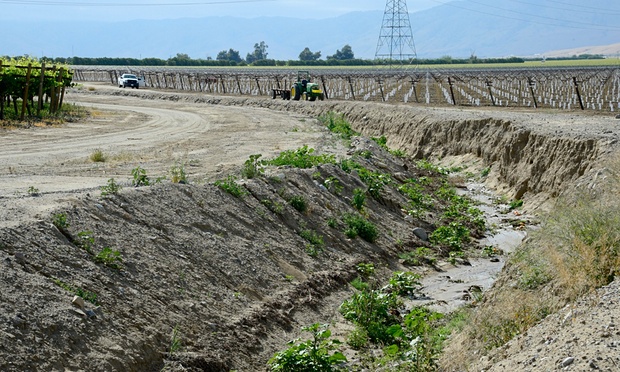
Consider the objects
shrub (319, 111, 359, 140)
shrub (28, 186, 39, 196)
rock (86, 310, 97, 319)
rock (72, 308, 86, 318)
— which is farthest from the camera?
shrub (319, 111, 359, 140)

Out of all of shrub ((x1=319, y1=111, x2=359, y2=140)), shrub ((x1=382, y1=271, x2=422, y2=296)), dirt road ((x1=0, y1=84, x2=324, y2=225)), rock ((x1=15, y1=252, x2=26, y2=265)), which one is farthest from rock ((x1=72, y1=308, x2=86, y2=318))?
shrub ((x1=319, y1=111, x2=359, y2=140))

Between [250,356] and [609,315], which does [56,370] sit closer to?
[250,356]

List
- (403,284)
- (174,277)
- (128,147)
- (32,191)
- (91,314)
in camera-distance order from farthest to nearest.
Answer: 1. (128,147)
2. (403,284)
3. (32,191)
4. (174,277)
5. (91,314)

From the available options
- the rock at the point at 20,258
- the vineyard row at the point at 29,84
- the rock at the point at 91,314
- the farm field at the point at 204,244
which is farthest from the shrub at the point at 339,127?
the rock at the point at 91,314

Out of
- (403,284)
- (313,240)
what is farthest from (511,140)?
(403,284)

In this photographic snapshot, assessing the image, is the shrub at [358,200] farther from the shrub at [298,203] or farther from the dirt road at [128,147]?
the dirt road at [128,147]

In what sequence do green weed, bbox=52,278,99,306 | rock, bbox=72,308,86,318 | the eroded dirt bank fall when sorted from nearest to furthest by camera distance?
rock, bbox=72,308,86,318 → green weed, bbox=52,278,99,306 → the eroded dirt bank

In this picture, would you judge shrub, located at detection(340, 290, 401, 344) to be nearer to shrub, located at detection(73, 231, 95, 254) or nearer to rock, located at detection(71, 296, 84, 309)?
shrub, located at detection(73, 231, 95, 254)

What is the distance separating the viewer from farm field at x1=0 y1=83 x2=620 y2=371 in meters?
9.60

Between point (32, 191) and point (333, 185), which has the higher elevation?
point (32, 191)

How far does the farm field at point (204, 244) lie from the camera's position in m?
9.60

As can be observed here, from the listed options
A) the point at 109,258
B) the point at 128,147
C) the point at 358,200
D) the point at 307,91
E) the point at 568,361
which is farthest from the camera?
the point at 307,91

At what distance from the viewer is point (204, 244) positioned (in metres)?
13.9

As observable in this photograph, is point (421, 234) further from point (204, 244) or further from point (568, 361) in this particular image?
point (568, 361)
